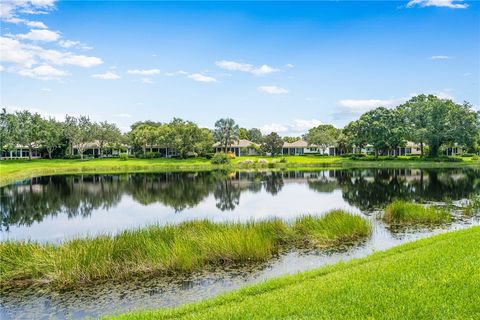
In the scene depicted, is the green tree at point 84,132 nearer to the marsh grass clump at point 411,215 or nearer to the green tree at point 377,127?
the green tree at point 377,127

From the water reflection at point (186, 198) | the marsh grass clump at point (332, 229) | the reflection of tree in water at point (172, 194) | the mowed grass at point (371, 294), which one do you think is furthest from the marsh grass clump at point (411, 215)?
the reflection of tree in water at point (172, 194)

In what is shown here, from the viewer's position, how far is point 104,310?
1016cm

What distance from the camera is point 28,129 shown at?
88.1m

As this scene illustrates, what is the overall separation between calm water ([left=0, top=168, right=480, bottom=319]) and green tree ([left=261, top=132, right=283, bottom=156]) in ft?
191

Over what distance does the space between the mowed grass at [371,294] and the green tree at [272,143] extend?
88.9m

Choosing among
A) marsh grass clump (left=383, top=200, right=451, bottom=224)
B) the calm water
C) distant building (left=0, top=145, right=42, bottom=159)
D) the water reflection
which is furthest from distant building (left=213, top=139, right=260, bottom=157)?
marsh grass clump (left=383, top=200, right=451, bottom=224)

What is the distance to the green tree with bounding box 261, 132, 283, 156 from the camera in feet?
325

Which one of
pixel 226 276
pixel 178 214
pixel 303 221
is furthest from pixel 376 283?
pixel 178 214

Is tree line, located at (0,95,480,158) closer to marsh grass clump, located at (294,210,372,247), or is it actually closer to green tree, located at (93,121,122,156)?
green tree, located at (93,121,122,156)

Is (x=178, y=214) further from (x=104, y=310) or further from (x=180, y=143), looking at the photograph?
(x=180, y=143)

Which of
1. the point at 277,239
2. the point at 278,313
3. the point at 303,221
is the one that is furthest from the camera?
the point at 303,221

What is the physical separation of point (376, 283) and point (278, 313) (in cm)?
230

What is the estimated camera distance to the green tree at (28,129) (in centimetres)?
8750

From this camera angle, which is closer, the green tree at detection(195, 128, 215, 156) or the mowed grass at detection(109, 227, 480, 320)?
the mowed grass at detection(109, 227, 480, 320)
